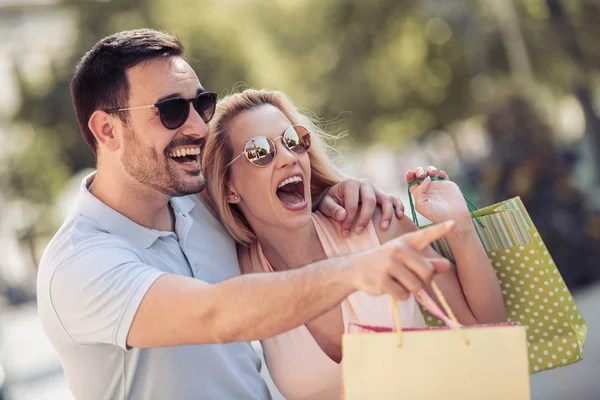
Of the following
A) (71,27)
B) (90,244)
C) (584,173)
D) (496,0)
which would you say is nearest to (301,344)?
(90,244)

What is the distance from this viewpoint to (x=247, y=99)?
3.54m

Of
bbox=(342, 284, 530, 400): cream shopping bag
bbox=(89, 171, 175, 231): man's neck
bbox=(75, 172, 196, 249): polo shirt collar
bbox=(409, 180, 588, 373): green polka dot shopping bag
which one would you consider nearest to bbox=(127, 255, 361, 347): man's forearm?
bbox=(342, 284, 530, 400): cream shopping bag

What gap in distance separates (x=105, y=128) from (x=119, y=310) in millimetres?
927

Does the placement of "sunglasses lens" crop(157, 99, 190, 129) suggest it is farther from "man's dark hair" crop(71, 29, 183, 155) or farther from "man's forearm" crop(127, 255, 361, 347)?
"man's forearm" crop(127, 255, 361, 347)

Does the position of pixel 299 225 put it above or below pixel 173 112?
below

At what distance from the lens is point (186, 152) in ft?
10.3

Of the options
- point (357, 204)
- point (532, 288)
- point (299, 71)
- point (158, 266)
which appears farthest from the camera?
point (299, 71)

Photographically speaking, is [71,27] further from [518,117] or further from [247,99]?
[247,99]

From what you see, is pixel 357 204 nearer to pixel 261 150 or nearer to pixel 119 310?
pixel 261 150

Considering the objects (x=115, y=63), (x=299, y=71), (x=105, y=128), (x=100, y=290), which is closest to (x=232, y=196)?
(x=105, y=128)

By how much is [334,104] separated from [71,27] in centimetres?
854

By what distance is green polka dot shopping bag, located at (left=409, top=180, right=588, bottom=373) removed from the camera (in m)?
3.07


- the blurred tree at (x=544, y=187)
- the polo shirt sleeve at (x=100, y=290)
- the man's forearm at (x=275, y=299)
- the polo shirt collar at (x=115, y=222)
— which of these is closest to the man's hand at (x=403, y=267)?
the man's forearm at (x=275, y=299)

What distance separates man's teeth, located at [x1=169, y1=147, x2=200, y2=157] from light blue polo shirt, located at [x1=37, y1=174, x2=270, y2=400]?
1.00 ft
